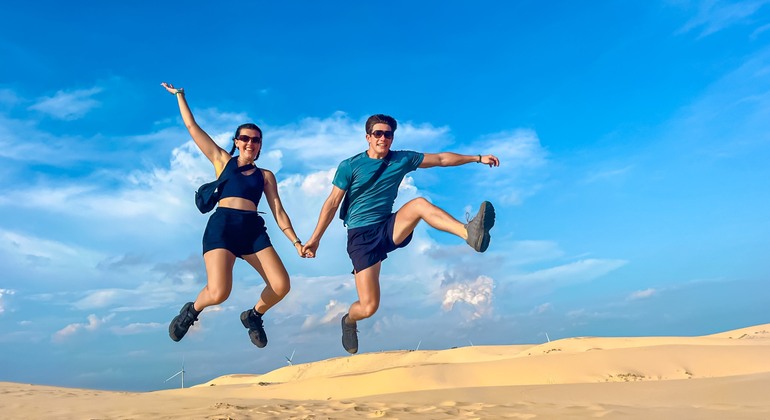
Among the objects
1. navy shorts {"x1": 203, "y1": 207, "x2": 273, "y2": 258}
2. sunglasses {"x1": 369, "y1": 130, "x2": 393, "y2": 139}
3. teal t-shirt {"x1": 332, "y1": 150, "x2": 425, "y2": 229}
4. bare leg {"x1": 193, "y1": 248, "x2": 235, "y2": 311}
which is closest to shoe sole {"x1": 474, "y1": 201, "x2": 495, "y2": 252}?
teal t-shirt {"x1": 332, "y1": 150, "x2": 425, "y2": 229}

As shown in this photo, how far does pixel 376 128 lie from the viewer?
8.00 m

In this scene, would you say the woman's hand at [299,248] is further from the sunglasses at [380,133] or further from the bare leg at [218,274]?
the sunglasses at [380,133]

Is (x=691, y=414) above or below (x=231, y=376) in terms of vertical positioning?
below

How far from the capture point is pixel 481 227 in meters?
6.88

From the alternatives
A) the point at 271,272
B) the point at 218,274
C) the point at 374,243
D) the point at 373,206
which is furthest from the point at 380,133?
the point at 218,274

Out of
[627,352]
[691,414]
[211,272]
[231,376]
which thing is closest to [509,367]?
[627,352]

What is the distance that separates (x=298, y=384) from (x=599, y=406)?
236 inches

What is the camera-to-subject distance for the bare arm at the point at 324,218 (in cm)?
784

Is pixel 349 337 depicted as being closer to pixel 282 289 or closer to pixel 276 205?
pixel 282 289

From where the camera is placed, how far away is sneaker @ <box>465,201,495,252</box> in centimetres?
688

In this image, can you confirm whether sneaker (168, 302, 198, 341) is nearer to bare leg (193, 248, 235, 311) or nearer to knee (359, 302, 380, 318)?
bare leg (193, 248, 235, 311)

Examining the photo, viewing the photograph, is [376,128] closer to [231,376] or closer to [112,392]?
[112,392]

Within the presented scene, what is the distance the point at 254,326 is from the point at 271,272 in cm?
91

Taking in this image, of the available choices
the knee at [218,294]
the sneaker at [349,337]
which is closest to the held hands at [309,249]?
the knee at [218,294]
